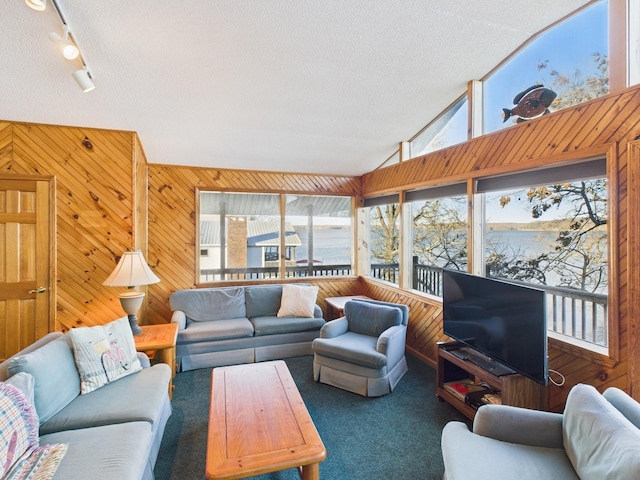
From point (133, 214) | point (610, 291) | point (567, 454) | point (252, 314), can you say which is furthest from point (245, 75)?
point (567, 454)

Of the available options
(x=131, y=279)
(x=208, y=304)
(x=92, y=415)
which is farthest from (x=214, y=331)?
(x=92, y=415)

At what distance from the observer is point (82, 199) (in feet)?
11.1

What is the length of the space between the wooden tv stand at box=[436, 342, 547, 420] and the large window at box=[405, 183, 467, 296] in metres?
1.07

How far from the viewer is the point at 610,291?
2.10m

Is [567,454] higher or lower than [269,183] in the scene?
lower

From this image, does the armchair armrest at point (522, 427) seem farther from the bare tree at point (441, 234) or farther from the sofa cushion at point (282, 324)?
the sofa cushion at point (282, 324)

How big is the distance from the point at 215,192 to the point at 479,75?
3758 millimetres

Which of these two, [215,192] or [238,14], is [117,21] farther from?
[215,192]

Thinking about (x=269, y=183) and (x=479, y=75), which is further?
(x=269, y=183)

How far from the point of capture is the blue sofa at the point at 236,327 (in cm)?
359

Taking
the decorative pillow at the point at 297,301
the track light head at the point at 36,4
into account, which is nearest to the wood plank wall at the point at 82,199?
the track light head at the point at 36,4

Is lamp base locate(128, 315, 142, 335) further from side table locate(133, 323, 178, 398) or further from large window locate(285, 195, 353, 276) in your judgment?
large window locate(285, 195, 353, 276)

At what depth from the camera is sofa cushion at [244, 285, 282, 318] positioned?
4.34 m

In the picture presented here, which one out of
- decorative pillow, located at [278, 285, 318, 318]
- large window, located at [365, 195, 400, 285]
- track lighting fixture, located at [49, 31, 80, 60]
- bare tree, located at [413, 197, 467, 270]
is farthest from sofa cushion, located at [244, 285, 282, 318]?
track lighting fixture, located at [49, 31, 80, 60]
